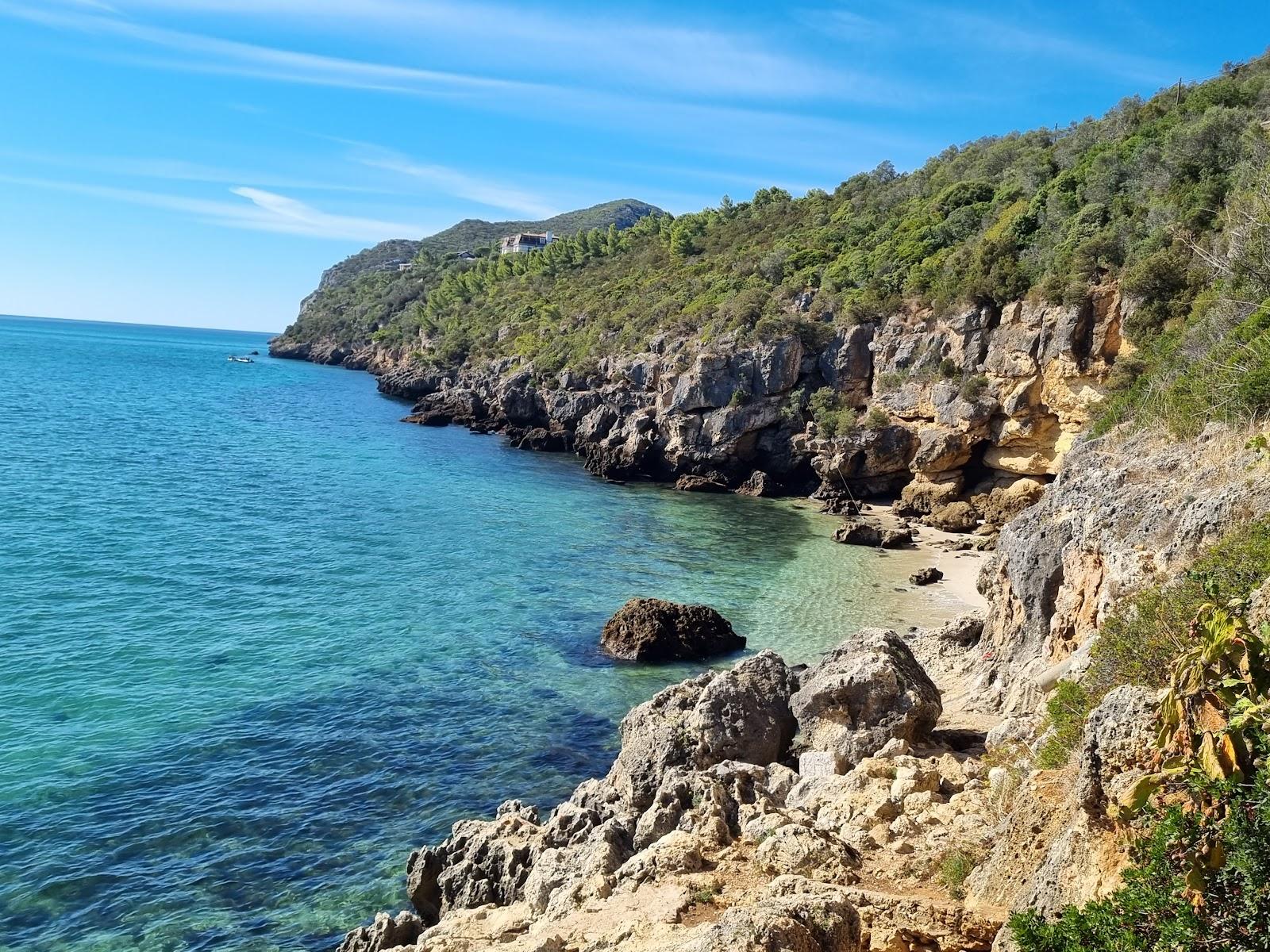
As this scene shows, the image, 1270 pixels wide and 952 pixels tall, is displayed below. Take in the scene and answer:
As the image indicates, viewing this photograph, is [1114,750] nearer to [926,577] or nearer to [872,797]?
[872,797]

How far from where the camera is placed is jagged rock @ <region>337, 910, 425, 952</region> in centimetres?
1027

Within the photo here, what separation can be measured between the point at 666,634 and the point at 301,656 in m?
9.34

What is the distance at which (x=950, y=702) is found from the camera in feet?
55.6

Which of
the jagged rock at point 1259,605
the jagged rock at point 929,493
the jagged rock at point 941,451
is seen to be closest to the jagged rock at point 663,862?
the jagged rock at point 1259,605

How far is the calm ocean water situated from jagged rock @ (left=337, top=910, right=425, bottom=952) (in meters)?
1.03

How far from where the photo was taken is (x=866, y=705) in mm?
13727

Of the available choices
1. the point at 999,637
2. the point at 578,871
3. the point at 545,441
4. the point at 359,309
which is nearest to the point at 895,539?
the point at 999,637

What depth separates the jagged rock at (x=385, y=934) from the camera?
1027 cm

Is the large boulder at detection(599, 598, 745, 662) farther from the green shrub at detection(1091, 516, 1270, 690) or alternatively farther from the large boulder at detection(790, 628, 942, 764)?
the green shrub at detection(1091, 516, 1270, 690)

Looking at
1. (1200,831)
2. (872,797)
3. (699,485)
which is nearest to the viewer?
(1200,831)

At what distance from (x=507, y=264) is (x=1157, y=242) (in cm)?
10027

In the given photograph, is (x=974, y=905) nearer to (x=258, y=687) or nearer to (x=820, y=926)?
(x=820, y=926)

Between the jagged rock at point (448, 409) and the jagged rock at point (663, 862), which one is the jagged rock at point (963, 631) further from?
the jagged rock at point (448, 409)

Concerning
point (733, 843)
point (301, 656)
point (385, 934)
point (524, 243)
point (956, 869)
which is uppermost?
point (524, 243)
